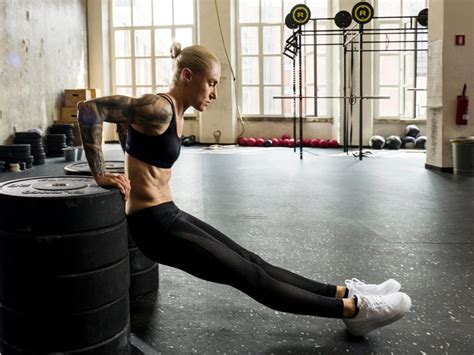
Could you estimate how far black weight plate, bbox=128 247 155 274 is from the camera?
2.06m

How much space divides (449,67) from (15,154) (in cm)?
515

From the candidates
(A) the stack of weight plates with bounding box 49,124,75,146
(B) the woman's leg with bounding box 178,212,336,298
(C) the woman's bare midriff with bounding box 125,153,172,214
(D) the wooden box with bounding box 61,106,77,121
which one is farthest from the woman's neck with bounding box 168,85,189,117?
(D) the wooden box with bounding box 61,106,77,121

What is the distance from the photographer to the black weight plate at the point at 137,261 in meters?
2.06

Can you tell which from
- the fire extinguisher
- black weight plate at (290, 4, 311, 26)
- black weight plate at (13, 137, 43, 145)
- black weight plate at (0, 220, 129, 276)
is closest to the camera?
black weight plate at (0, 220, 129, 276)

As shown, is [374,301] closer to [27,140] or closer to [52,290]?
[52,290]

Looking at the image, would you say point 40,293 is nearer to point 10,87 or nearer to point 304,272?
point 304,272

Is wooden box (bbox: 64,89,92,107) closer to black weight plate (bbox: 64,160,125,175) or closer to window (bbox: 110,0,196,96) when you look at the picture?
window (bbox: 110,0,196,96)

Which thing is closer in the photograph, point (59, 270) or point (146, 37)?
point (59, 270)

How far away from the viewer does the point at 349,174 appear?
19.7 ft

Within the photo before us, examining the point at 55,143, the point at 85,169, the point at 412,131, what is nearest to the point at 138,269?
the point at 85,169

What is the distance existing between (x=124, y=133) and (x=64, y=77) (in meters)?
8.19

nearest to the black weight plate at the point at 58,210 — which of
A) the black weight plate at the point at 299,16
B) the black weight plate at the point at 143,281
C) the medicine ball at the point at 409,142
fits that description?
the black weight plate at the point at 143,281

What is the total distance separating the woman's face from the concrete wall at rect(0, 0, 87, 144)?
20.9ft

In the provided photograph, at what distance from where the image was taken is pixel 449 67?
6.01 meters
